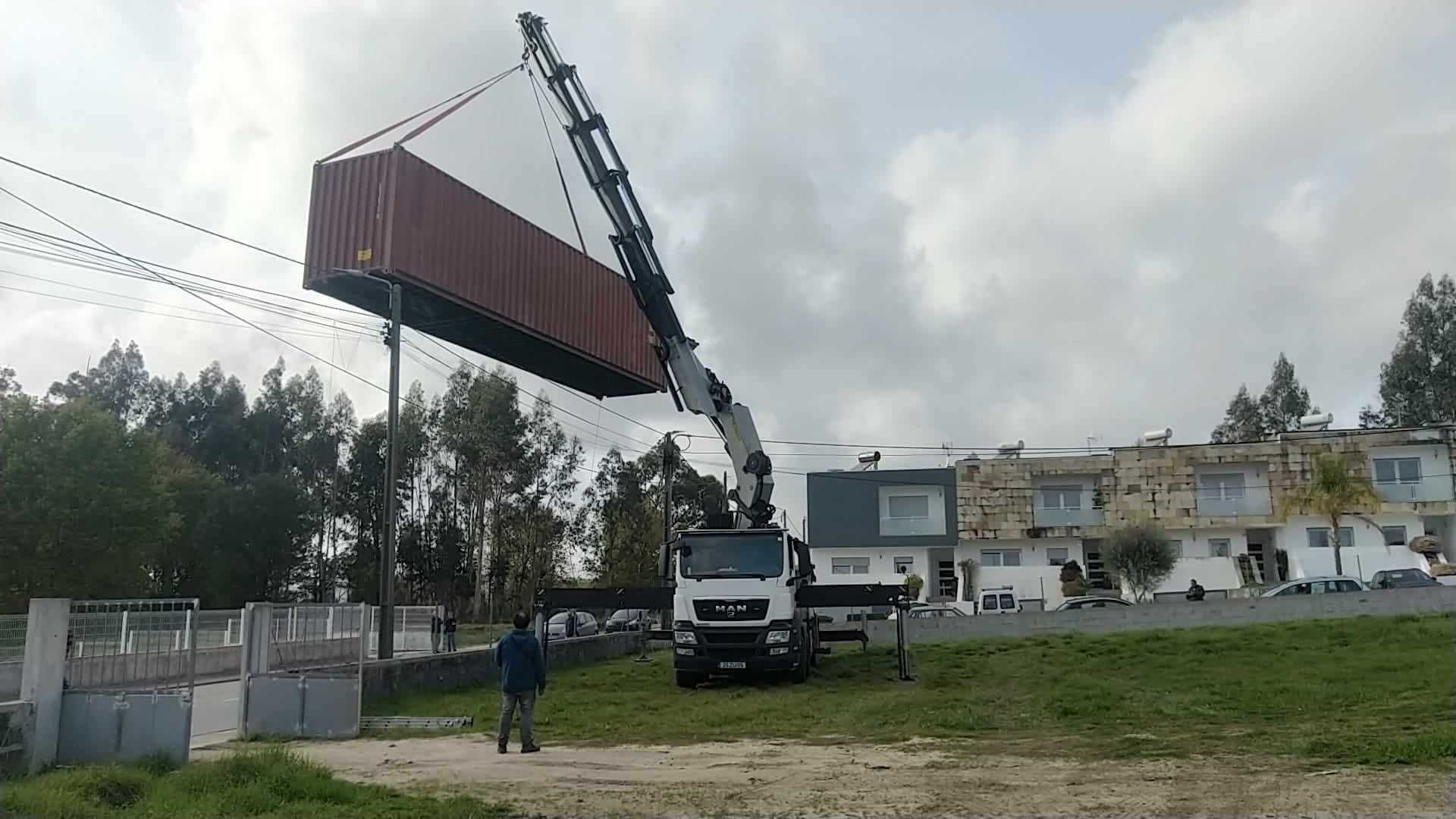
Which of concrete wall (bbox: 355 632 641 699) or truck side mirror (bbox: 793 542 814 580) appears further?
truck side mirror (bbox: 793 542 814 580)

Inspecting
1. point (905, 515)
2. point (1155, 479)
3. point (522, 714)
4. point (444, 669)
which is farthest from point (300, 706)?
point (1155, 479)

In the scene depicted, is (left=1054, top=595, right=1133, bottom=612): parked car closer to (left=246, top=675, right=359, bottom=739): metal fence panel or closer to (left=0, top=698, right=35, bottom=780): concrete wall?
(left=246, top=675, right=359, bottom=739): metal fence panel

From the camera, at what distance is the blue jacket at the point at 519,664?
489 inches

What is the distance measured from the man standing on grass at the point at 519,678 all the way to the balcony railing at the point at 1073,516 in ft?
127

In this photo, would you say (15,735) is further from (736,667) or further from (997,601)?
(997,601)

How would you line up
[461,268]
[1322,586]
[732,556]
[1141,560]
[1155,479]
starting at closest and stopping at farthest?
[732,556] < [461,268] < [1322,586] < [1141,560] < [1155,479]

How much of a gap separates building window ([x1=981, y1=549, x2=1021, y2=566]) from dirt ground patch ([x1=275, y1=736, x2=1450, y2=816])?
37.6m

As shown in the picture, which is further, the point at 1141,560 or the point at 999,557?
Answer: the point at 999,557

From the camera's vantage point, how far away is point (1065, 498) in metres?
48.3

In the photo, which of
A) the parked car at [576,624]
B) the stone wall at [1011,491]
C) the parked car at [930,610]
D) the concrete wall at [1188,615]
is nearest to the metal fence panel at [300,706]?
the concrete wall at [1188,615]

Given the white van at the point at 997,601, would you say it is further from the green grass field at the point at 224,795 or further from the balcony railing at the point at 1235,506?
the green grass field at the point at 224,795

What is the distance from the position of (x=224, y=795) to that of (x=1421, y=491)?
4805cm

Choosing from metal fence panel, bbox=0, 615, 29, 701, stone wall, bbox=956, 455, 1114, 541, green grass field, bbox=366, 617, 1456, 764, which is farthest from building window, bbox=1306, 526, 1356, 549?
metal fence panel, bbox=0, 615, 29, 701

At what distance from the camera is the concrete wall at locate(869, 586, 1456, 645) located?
26656 millimetres
